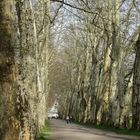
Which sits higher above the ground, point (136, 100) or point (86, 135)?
point (136, 100)

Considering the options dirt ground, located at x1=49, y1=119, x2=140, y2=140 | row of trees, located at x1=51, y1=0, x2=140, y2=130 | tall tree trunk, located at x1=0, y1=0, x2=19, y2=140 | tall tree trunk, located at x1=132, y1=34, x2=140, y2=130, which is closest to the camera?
tall tree trunk, located at x1=0, y1=0, x2=19, y2=140

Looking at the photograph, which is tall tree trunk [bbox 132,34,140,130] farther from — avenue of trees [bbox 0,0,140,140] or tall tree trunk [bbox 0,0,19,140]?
tall tree trunk [bbox 0,0,19,140]

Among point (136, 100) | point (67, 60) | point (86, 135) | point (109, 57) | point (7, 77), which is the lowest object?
point (86, 135)

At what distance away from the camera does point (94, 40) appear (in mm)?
51469

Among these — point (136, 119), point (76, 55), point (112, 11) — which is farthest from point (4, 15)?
point (76, 55)

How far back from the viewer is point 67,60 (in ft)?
265

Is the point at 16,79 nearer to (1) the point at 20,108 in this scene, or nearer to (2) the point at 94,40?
(1) the point at 20,108

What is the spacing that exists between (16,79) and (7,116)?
767 mm

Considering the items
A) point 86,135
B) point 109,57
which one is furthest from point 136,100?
point 109,57

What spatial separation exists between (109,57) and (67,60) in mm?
34118

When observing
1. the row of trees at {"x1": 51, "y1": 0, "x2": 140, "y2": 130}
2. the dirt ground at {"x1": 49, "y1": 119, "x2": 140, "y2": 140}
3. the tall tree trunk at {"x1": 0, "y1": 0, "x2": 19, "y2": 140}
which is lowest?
the dirt ground at {"x1": 49, "y1": 119, "x2": 140, "y2": 140}

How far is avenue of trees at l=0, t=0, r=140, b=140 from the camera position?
935 centimetres

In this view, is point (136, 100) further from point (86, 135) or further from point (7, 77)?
point (7, 77)

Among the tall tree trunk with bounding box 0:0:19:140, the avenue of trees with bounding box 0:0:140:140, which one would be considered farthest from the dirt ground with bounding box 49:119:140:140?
the tall tree trunk with bounding box 0:0:19:140
